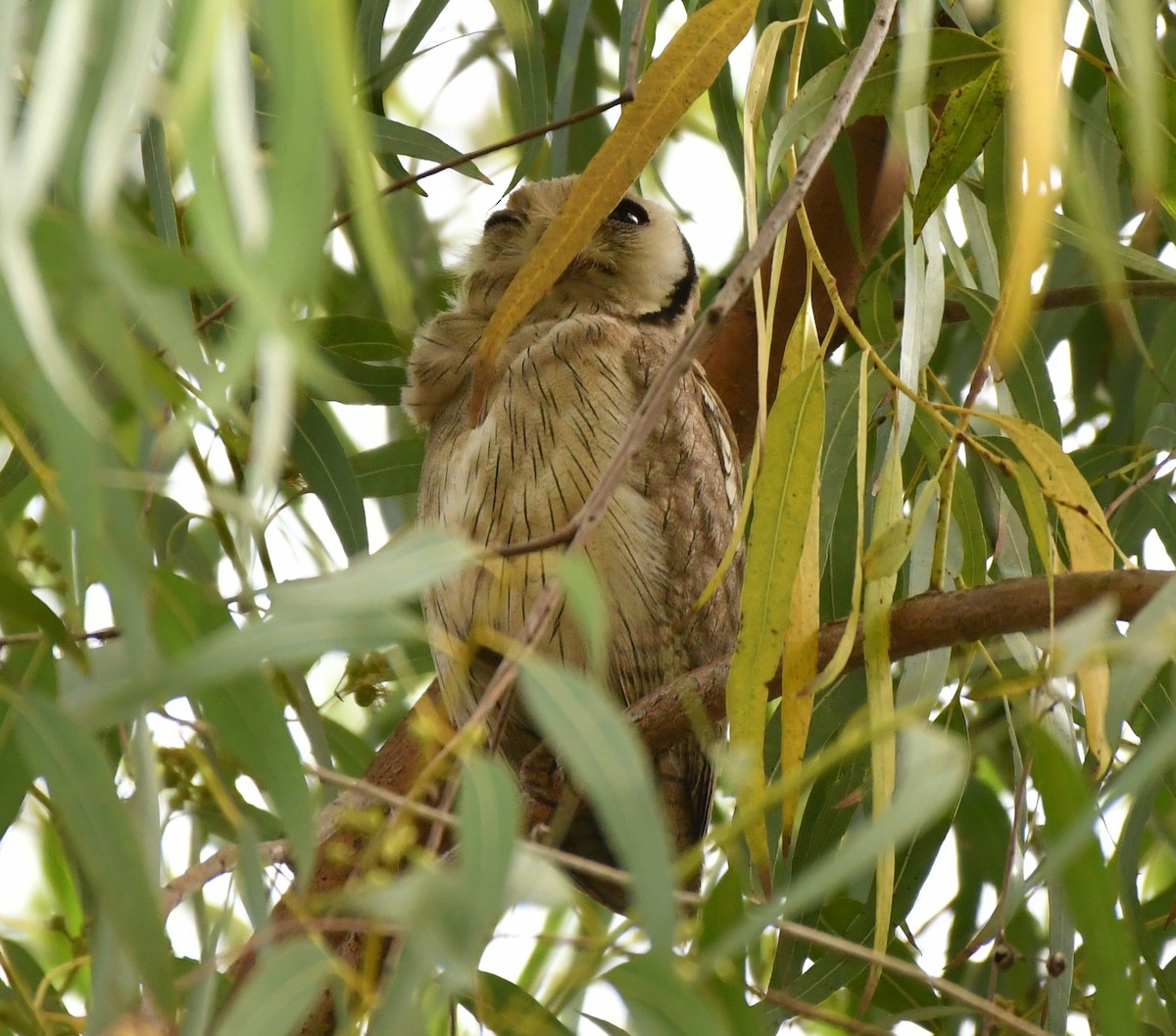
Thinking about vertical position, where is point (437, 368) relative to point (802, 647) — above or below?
above

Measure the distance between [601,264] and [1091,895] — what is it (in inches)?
54.1

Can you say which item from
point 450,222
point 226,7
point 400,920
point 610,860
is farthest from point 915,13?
point 450,222

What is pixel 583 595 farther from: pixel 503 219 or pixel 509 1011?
Answer: pixel 503 219

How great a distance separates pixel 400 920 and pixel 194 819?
3.46 ft

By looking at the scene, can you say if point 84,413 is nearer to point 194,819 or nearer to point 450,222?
point 194,819

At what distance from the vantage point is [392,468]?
83.4 inches

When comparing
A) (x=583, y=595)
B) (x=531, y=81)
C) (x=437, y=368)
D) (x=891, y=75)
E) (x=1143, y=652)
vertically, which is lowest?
(x=1143, y=652)

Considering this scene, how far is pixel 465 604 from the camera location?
1913mm

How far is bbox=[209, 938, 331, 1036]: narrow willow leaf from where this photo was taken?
78 centimetres

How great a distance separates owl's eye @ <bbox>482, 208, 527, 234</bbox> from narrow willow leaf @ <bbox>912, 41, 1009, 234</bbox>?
98cm

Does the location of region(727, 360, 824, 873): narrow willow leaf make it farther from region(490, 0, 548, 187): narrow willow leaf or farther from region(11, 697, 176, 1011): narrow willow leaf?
region(490, 0, 548, 187): narrow willow leaf

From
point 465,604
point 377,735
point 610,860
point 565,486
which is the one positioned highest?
point 565,486

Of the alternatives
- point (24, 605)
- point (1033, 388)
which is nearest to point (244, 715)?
point (24, 605)

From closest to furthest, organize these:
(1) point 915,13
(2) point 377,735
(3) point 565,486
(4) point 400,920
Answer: (4) point 400,920
(1) point 915,13
(3) point 565,486
(2) point 377,735
